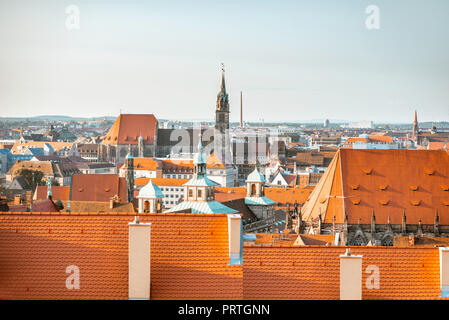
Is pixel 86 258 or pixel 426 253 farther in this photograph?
pixel 426 253

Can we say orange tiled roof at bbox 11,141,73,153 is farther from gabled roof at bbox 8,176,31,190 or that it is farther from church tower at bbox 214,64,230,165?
gabled roof at bbox 8,176,31,190

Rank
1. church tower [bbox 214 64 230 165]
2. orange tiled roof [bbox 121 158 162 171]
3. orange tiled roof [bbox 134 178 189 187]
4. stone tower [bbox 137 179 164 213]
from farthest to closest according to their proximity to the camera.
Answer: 1. church tower [bbox 214 64 230 165]
2. orange tiled roof [bbox 121 158 162 171]
3. orange tiled roof [bbox 134 178 189 187]
4. stone tower [bbox 137 179 164 213]

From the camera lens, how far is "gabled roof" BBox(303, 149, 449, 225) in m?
37.2

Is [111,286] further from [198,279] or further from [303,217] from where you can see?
[303,217]

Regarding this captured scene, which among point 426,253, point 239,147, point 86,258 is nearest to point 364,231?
point 426,253

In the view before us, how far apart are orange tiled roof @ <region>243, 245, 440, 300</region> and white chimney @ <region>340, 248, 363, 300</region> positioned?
1.21 feet

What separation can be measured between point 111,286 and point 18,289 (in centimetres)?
147

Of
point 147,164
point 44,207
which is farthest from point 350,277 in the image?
point 147,164

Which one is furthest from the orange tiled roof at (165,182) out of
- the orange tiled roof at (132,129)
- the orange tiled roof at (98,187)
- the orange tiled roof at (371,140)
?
the orange tiled roof at (371,140)

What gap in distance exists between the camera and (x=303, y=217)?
37.7m

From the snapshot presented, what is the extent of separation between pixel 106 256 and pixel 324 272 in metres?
3.53

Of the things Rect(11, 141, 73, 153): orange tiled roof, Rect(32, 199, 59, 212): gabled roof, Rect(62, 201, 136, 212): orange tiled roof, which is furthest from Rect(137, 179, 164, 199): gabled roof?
Rect(11, 141, 73, 153): orange tiled roof

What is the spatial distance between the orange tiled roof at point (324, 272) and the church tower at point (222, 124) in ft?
313
